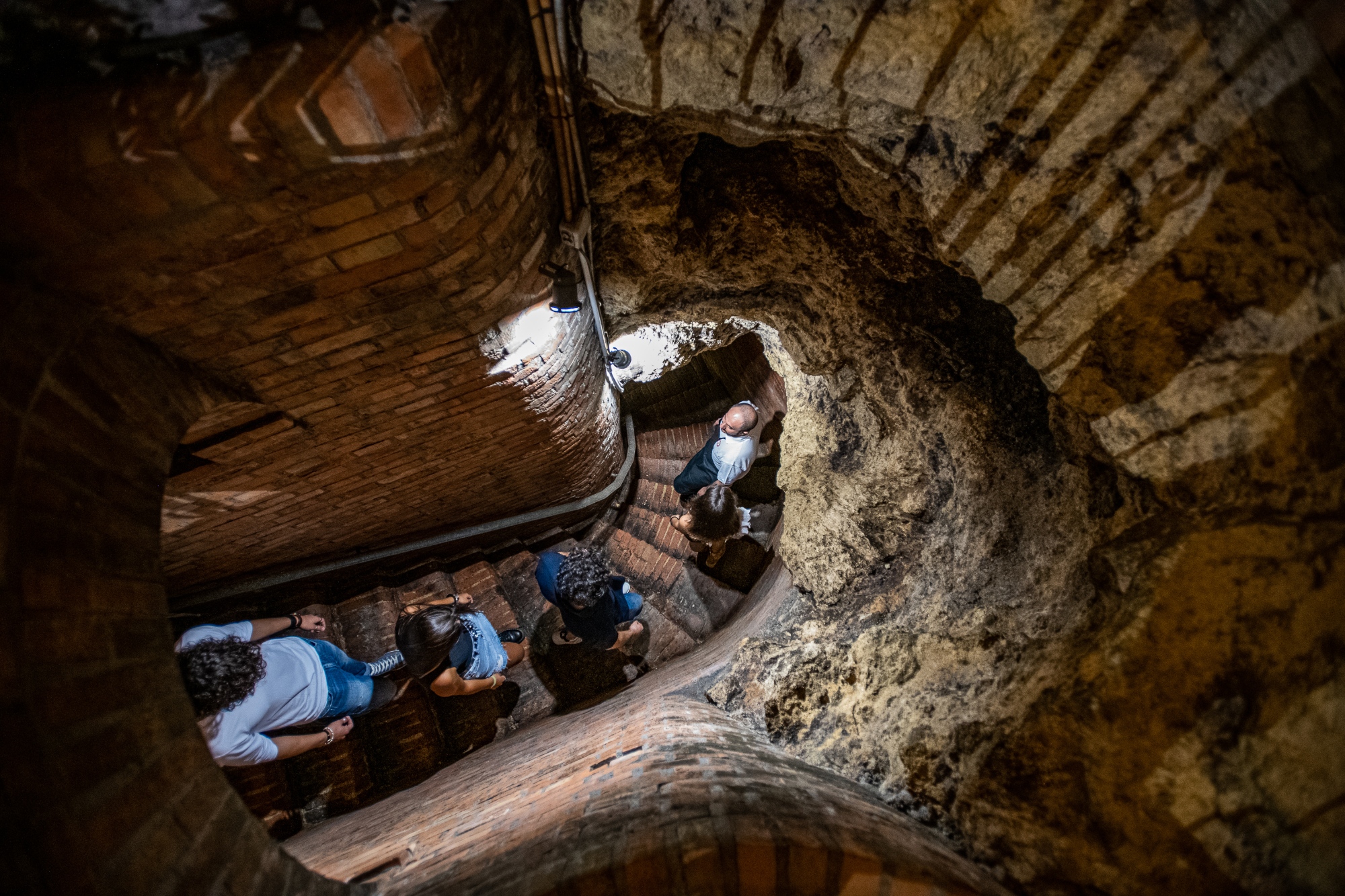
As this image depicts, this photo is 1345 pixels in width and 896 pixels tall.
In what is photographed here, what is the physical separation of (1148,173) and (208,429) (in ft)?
10.9

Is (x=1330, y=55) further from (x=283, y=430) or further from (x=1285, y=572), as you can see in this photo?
(x=283, y=430)

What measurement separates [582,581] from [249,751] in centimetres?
199

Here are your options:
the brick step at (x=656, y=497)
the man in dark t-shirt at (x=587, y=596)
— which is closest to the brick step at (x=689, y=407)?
the brick step at (x=656, y=497)

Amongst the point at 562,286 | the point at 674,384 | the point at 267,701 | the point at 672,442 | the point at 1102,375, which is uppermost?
the point at 674,384

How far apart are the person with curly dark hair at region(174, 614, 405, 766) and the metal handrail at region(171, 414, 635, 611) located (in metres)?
0.32

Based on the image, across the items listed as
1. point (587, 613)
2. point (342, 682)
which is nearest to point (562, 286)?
point (587, 613)

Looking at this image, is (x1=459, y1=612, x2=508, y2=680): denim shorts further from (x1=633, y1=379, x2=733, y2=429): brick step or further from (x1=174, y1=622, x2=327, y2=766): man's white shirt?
(x1=633, y1=379, x2=733, y2=429): brick step

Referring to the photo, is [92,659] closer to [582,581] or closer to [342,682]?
[342,682]

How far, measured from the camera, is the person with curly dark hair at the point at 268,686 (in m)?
2.41

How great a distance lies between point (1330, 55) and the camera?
4.25 ft

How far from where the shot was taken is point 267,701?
2740 millimetres

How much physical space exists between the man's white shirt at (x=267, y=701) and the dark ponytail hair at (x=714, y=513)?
9.34ft

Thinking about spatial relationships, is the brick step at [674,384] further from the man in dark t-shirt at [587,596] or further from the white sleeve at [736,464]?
the man in dark t-shirt at [587,596]

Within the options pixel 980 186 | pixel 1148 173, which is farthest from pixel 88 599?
pixel 1148 173
